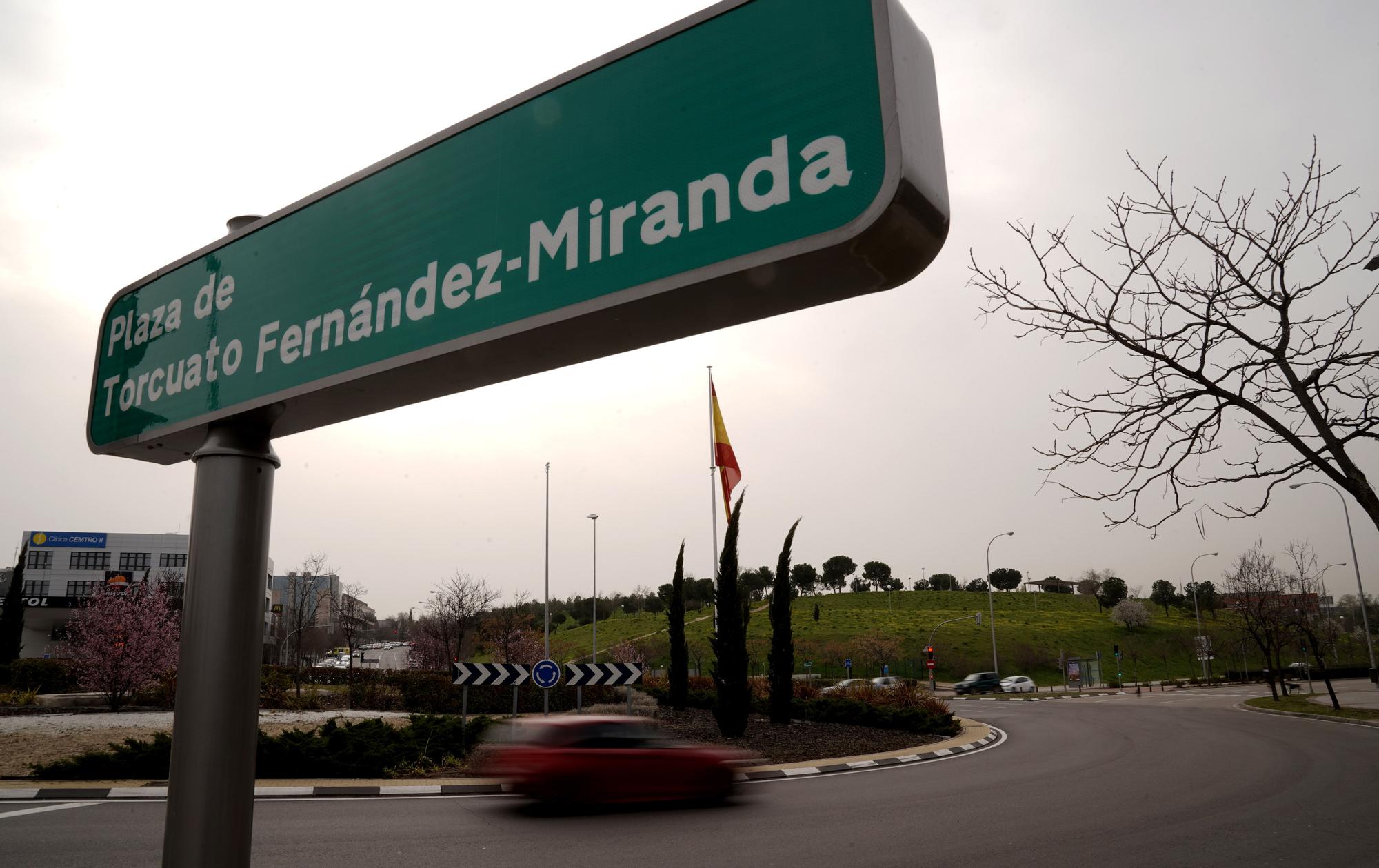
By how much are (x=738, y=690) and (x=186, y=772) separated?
20.1 m

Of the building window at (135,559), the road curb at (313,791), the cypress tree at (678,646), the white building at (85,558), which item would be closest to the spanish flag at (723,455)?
the cypress tree at (678,646)

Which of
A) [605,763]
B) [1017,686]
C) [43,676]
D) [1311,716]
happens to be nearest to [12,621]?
[43,676]

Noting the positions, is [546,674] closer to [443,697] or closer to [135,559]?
[443,697]

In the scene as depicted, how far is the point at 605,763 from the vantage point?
1175 cm

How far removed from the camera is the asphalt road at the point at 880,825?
8.45 m

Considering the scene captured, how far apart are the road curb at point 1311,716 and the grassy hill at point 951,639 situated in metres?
29.0

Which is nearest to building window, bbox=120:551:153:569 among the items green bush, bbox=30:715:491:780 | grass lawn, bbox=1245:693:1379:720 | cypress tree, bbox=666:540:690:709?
cypress tree, bbox=666:540:690:709

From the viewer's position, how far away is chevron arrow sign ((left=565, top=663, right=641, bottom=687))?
18297mm

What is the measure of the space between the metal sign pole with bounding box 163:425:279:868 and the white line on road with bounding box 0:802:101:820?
11437 mm

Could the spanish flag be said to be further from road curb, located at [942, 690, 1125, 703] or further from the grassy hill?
the grassy hill

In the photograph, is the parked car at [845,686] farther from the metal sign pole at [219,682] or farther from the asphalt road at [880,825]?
the metal sign pole at [219,682]

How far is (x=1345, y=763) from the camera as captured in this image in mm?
15977

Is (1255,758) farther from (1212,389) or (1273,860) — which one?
(1212,389)

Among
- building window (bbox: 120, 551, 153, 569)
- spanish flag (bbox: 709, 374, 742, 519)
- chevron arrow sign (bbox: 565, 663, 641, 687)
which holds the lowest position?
chevron arrow sign (bbox: 565, 663, 641, 687)
